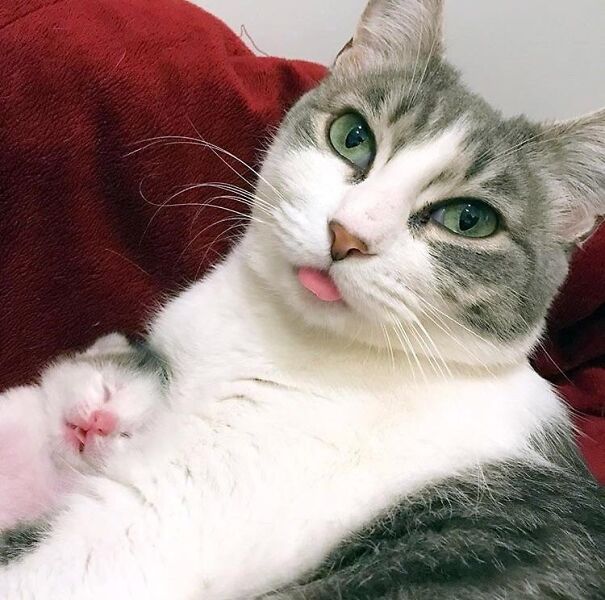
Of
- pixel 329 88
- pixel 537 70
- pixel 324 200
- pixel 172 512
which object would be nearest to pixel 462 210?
pixel 324 200

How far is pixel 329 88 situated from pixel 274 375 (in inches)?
20.4

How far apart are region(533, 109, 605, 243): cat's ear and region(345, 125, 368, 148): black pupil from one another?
281mm

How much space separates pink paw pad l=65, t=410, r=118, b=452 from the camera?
1184 mm

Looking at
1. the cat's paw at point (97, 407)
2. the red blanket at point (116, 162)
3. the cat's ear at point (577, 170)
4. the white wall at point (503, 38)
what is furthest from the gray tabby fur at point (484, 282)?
the white wall at point (503, 38)

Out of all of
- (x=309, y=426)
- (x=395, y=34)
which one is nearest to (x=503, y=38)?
(x=395, y=34)

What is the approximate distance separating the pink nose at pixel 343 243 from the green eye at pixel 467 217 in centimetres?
15

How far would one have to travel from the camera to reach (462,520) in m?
0.97

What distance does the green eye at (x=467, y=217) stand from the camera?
101cm

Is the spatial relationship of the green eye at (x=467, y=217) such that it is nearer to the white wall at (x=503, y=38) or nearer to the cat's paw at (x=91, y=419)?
the cat's paw at (x=91, y=419)

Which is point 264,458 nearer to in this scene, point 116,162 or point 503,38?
point 116,162

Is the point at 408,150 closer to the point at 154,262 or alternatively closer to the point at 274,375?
the point at 274,375

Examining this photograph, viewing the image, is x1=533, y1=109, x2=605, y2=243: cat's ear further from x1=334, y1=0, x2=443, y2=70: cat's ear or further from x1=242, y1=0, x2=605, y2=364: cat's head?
x1=334, y1=0, x2=443, y2=70: cat's ear

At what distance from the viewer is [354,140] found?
1.09m

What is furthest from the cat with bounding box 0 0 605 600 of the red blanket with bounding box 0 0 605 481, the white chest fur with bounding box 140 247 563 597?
→ the red blanket with bounding box 0 0 605 481
